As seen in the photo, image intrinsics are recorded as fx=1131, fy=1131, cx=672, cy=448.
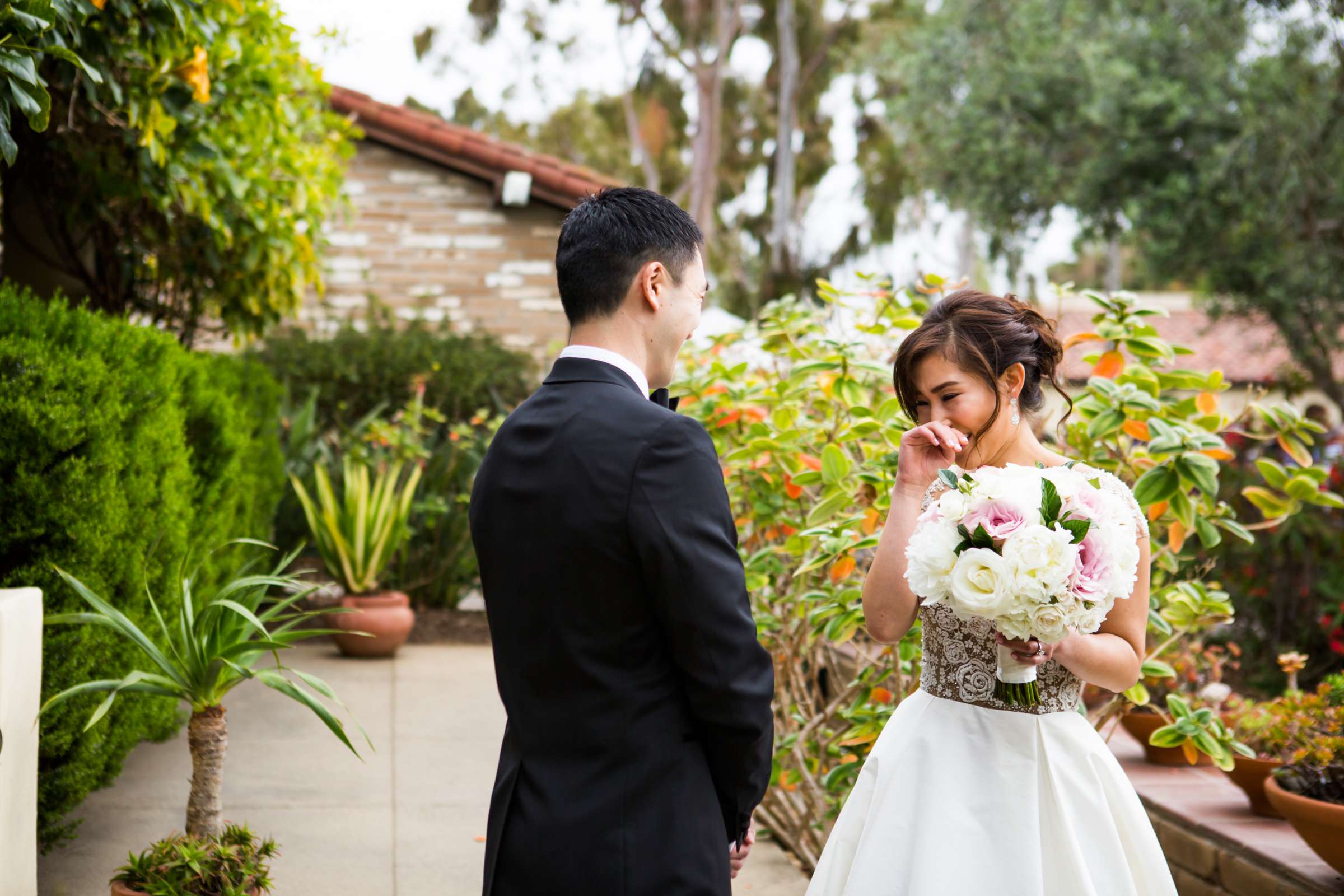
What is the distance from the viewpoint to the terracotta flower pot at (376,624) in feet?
22.4

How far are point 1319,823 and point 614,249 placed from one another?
2750 mm

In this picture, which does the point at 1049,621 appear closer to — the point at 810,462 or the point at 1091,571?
the point at 1091,571

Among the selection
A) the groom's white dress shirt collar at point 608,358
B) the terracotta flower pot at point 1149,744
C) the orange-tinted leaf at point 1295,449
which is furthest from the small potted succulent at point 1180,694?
the groom's white dress shirt collar at point 608,358

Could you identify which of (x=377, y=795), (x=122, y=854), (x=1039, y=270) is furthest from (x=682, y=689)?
(x=1039, y=270)

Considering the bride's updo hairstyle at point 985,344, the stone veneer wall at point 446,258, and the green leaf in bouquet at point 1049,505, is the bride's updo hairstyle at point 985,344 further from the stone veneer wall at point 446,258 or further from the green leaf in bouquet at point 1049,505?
the stone veneer wall at point 446,258

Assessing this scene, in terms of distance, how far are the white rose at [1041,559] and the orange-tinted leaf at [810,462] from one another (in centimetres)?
184

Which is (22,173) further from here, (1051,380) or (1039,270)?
(1039,270)

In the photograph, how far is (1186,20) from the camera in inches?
513

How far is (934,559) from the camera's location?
1.95 m

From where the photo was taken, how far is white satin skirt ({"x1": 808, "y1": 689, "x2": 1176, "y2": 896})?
6.84 feet

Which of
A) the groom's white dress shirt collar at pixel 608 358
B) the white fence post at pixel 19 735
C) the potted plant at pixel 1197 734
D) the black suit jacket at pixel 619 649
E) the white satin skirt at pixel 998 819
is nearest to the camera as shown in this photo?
the black suit jacket at pixel 619 649

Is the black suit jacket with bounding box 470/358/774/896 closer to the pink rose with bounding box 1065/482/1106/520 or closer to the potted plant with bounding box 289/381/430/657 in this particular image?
the pink rose with bounding box 1065/482/1106/520

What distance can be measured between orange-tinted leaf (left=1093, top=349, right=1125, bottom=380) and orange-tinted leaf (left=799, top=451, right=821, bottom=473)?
35.5 inches

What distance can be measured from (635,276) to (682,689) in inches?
26.0
